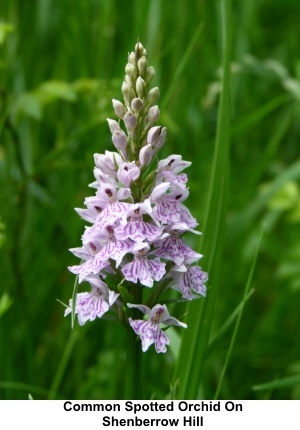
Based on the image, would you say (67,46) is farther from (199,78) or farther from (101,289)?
(101,289)

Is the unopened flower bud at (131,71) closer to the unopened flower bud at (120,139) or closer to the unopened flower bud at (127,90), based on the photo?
the unopened flower bud at (127,90)

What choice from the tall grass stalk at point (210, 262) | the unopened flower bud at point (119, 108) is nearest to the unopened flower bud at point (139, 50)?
the unopened flower bud at point (119, 108)

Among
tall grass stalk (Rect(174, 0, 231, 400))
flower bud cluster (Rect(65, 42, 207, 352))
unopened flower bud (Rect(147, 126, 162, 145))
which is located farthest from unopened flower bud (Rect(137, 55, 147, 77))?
tall grass stalk (Rect(174, 0, 231, 400))

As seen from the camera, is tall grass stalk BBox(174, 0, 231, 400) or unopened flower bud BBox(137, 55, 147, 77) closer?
unopened flower bud BBox(137, 55, 147, 77)

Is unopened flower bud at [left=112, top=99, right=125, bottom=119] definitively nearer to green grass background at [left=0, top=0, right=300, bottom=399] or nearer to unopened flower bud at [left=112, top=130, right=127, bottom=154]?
unopened flower bud at [left=112, top=130, right=127, bottom=154]

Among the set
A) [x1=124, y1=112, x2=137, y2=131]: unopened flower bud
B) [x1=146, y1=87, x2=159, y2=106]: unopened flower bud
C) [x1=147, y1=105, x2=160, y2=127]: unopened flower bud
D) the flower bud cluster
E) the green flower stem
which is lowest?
the green flower stem

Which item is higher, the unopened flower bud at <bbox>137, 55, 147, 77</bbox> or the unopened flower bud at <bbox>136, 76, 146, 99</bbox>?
the unopened flower bud at <bbox>137, 55, 147, 77</bbox>

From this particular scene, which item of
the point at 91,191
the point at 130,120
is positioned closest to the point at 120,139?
the point at 130,120

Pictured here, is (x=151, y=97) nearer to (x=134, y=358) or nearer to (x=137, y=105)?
(x=137, y=105)
